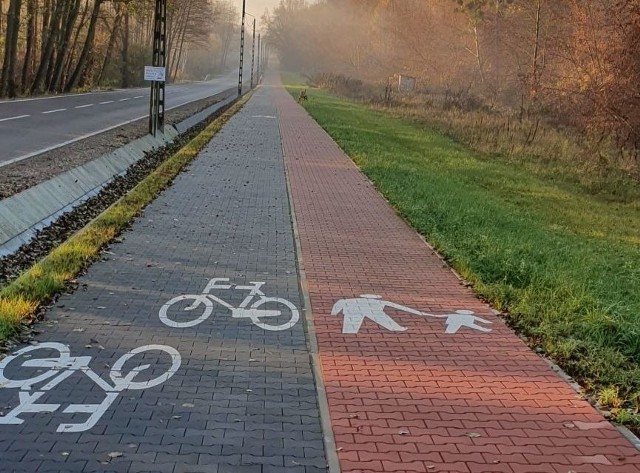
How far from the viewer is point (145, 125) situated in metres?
24.0

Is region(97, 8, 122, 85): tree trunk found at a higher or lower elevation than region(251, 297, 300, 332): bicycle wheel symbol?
higher

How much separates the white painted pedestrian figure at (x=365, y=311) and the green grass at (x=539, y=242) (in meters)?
1.18

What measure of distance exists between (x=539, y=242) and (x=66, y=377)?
7.75 meters

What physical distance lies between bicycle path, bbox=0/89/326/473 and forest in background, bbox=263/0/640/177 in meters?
16.9

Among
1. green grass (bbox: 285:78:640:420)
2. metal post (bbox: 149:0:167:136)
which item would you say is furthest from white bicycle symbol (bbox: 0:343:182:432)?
metal post (bbox: 149:0:167:136)

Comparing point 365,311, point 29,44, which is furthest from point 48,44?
point 365,311

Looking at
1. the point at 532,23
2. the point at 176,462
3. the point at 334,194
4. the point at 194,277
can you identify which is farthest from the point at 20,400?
the point at 532,23

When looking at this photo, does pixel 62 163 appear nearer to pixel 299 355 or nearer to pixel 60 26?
pixel 299 355

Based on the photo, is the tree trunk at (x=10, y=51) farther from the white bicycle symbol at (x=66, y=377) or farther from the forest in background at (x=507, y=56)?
the white bicycle symbol at (x=66, y=377)

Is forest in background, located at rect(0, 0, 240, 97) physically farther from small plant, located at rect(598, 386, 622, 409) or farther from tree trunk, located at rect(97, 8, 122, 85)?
small plant, located at rect(598, 386, 622, 409)

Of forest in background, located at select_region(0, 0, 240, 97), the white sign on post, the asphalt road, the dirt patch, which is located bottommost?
the dirt patch

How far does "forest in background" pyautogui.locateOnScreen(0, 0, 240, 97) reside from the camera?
3422 centimetres

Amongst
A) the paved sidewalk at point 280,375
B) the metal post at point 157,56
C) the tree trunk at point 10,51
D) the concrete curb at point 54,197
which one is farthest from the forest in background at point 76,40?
the paved sidewalk at point 280,375

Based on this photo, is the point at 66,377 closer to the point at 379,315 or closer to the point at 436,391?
the point at 436,391
